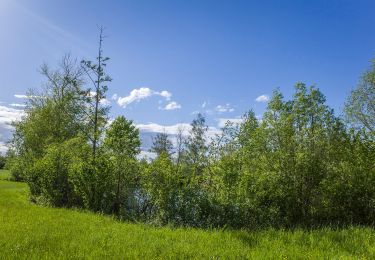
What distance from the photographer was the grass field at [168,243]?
9.38 metres

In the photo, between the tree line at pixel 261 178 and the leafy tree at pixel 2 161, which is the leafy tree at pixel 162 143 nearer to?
the leafy tree at pixel 2 161

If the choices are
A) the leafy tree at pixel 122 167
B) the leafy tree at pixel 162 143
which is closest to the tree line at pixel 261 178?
the leafy tree at pixel 122 167

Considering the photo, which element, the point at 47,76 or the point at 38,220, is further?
the point at 47,76

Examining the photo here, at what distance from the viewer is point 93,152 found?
2180 centimetres

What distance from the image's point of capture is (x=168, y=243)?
1080 centimetres

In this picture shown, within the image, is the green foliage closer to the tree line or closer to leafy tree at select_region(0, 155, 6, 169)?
the tree line

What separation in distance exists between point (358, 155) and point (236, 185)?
5530 mm

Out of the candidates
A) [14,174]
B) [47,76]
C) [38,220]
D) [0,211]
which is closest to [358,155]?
[38,220]

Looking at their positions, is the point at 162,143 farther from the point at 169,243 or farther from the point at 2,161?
the point at 169,243

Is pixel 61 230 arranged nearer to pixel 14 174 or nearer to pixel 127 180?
pixel 127 180

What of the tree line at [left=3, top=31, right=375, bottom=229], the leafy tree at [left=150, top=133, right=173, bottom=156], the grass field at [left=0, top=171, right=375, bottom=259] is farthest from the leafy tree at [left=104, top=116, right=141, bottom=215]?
the leafy tree at [left=150, top=133, right=173, bottom=156]

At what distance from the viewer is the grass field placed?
9383 mm

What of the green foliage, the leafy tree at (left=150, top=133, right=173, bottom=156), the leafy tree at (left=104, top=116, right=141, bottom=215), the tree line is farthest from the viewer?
the leafy tree at (left=150, top=133, right=173, bottom=156)

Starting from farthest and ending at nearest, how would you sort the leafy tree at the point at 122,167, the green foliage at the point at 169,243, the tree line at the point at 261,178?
the leafy tree at the point at 122,167 < the tree line at the point at 261,178 < the green foliage at the point at 169,243
